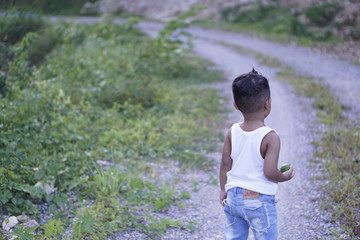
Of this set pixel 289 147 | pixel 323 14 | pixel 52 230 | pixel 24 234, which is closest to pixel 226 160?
pixel 52 230

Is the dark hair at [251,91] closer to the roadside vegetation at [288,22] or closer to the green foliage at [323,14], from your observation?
the roadside vegetation at [288,22]

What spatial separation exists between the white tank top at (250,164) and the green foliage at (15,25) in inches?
195

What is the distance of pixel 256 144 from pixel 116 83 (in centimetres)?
577

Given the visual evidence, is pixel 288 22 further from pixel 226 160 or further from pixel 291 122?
pixel 226 160

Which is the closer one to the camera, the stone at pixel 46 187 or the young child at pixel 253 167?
the young child at pixel 253 167

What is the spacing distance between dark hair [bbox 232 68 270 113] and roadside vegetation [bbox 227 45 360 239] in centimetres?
166

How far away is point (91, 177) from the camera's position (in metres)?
4.98

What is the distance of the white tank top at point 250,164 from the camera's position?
280 cm

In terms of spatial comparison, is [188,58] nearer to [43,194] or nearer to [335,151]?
[335,151]

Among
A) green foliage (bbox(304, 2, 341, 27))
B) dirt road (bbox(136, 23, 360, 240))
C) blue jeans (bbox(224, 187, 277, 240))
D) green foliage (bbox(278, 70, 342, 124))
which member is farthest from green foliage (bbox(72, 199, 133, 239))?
green foliage (bbox(304, 2, 341, 27))

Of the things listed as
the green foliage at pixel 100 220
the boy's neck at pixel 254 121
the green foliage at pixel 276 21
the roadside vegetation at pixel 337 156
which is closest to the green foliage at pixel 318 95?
the roadside vegetation at pixel 337 156

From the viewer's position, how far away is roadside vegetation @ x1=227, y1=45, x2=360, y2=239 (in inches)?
162

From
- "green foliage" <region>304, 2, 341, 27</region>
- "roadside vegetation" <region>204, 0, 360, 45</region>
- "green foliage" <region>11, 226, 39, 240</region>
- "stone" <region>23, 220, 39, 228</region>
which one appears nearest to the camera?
"green foliage" <region>11, 226, 39, 240</region>

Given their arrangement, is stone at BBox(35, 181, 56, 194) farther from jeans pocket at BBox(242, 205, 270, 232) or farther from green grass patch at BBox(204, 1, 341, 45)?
green grass patch at BBox(204, 1, 341, 45)
